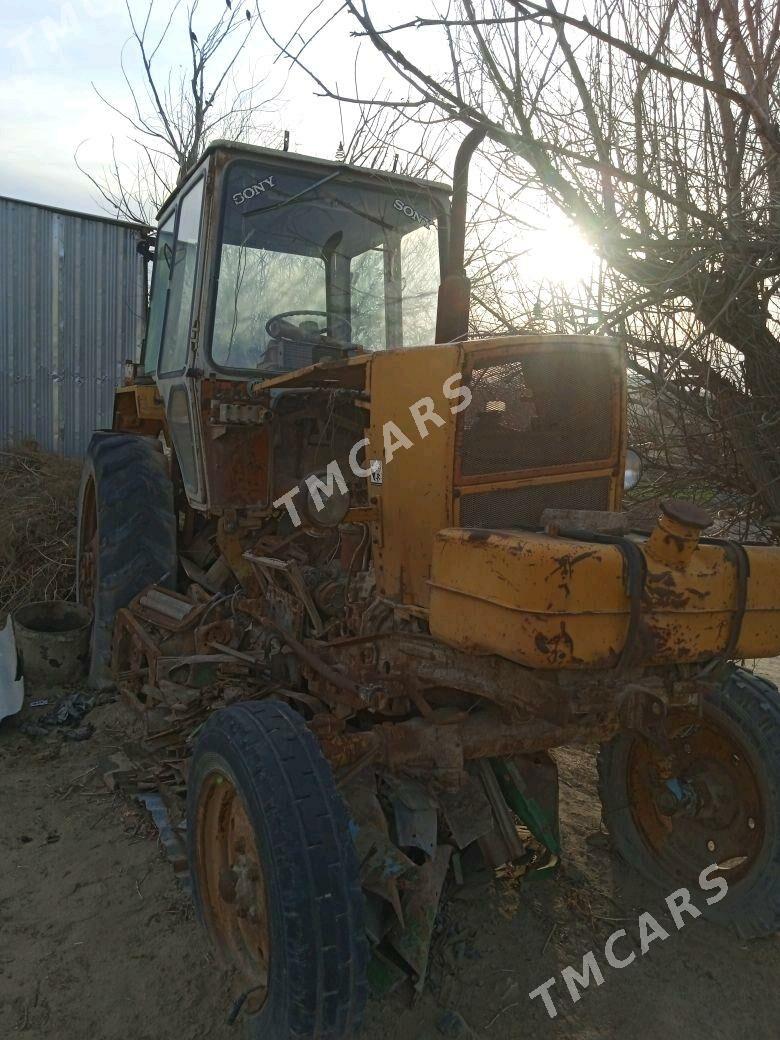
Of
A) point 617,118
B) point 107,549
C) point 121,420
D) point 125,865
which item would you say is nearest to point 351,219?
point 617,118

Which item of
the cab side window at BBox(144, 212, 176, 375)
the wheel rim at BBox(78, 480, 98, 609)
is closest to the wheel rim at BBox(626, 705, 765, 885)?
the cab side window at BBox(144, 212, 176, 375)

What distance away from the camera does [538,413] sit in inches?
96.6

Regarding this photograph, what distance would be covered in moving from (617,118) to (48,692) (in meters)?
3.86

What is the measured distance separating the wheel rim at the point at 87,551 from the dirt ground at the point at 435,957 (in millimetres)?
1919

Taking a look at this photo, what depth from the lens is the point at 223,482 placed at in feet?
11.1

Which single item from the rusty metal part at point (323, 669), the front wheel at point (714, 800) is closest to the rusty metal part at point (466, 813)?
the rusty metal part at point (323, 669)

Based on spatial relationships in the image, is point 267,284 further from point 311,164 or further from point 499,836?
point 499,836

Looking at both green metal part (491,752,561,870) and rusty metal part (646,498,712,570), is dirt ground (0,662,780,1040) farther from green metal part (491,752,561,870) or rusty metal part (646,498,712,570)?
rusty metal part (646,498,712,570)

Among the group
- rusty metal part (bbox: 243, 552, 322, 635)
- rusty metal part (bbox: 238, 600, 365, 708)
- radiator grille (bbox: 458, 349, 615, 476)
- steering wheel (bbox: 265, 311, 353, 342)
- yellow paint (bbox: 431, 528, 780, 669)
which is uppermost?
steering wheel (bbox: 265, 311, 353, 342)

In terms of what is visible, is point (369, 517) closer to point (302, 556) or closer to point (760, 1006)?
point (302, 556)

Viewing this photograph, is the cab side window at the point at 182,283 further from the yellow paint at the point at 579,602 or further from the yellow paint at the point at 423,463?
the yellow paint at the point at 579,602

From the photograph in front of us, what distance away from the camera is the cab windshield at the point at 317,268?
3355 millimetres

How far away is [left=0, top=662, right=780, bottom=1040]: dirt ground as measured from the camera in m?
2.21

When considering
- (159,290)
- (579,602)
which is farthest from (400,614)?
(159,290)
